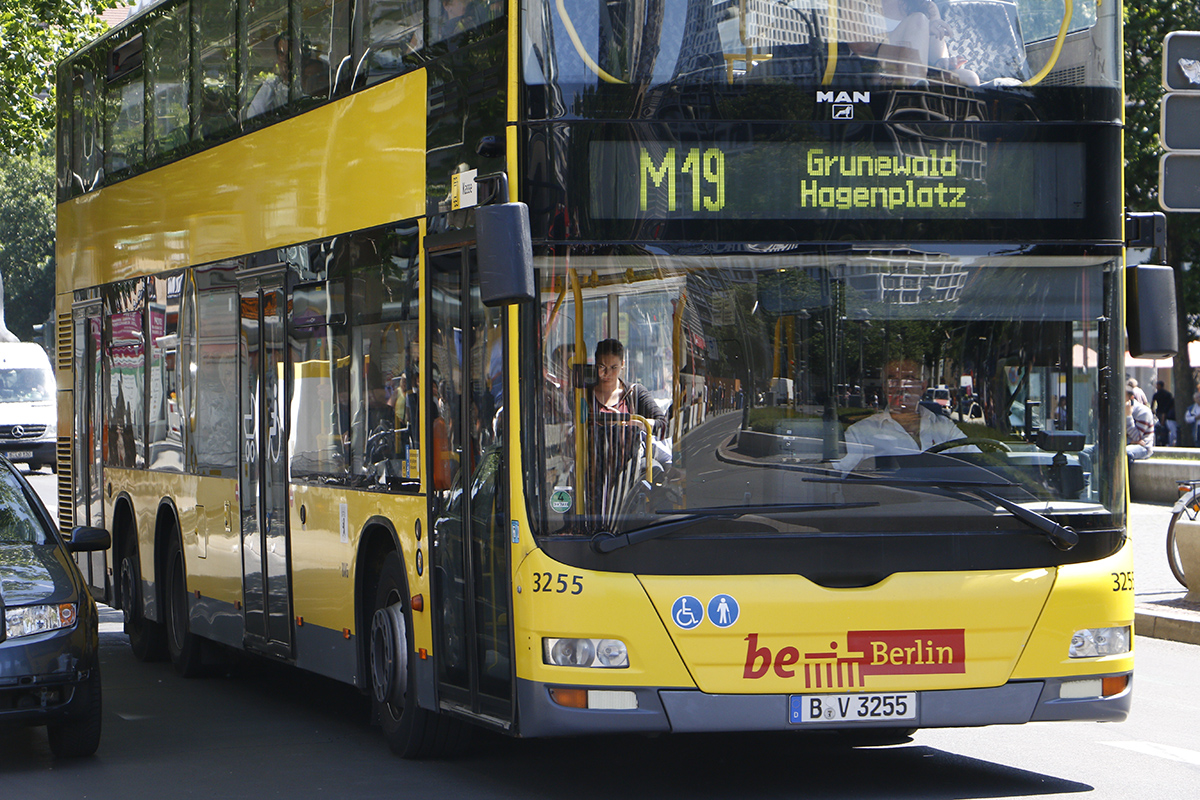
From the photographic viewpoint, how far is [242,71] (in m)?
11.2

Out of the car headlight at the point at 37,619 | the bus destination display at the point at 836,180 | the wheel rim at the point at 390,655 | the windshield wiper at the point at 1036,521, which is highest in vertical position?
the bus destination display at the point at 836,180

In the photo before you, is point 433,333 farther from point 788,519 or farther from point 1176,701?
point 1176,701

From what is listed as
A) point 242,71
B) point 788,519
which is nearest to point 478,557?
point 788,519

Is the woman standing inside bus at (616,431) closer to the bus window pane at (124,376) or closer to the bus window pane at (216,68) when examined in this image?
the bus window pane at (216,68)

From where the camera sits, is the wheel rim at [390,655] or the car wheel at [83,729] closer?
the wheel rim at [390,655]

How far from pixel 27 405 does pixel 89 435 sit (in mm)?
27608

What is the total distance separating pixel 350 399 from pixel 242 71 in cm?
293

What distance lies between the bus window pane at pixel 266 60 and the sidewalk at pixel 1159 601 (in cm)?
531

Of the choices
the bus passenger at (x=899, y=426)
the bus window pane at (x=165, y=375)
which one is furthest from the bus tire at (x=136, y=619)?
the bus passenger at (x=899, y=426)

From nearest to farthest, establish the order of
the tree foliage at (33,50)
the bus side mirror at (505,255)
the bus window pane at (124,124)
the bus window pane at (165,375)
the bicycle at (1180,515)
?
the bus side mirror at (505,255), the bus window pane at (165,375), the bus window pane at (124,124), the bicycle at (1180,515), the tree foliage at (33,50)

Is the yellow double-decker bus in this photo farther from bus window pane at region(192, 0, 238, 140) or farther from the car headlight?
bus window pane at region(192, 0, 238, 140)

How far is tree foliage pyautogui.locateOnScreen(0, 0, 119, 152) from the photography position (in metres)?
27.0

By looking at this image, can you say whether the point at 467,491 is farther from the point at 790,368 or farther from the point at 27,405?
the point at 27,405

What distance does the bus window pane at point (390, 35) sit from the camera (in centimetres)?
866
